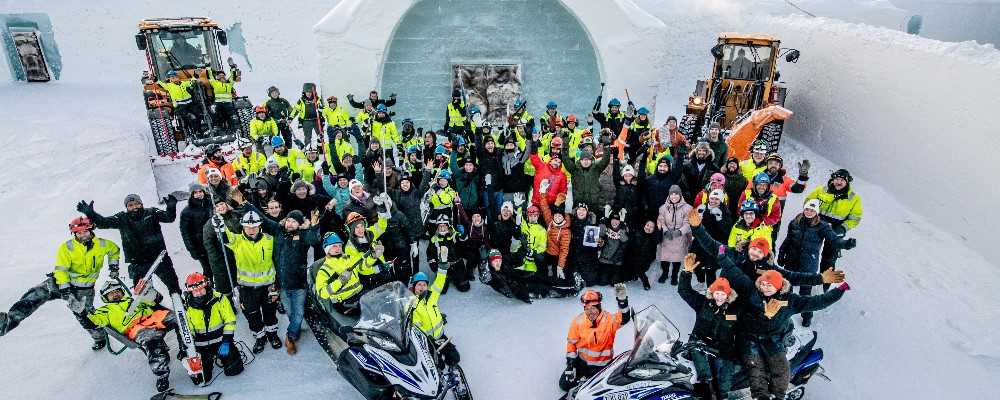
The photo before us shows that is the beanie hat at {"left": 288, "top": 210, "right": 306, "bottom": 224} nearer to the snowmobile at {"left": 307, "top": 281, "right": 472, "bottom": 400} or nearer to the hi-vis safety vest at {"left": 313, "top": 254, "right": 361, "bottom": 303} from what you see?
the hi-vis safety vest at {"left": 313, "top": 254, "right": 361, "bottom": 303}

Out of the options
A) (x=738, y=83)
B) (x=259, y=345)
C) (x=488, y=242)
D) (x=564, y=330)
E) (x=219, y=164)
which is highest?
(x=738, y=83)

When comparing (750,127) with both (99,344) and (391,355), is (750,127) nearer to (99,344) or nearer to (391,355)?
(391,355)

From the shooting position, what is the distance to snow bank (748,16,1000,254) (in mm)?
6664

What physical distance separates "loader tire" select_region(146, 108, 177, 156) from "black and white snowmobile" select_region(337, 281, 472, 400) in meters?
6.92

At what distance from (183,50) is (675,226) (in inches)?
418

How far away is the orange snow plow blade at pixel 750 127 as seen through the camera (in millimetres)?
9039

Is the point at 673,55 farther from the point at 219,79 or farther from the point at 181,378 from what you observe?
the point at 181,378

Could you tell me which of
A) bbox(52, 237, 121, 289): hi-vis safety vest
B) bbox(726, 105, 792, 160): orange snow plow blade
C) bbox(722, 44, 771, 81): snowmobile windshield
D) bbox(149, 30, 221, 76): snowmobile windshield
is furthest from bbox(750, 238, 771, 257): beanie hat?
bbox(149, 30, 221, 76): snowmobile windshield

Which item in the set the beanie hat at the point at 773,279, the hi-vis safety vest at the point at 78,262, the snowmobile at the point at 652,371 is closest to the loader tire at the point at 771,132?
the beanie hat at the point at 773,279

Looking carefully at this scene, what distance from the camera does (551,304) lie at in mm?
5867

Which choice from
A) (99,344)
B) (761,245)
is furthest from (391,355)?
(99,344)

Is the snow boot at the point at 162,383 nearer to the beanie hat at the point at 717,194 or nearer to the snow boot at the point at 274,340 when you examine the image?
the snow boot at the point at 274,340

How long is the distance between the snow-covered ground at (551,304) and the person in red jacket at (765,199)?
1153 millimetres

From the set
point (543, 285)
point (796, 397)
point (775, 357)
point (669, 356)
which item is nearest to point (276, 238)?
point (543, 285)
